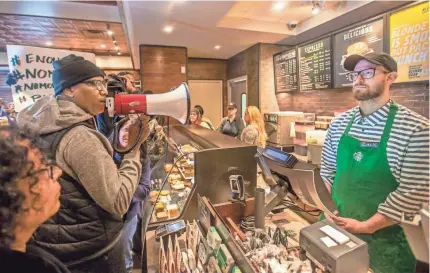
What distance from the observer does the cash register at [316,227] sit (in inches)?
26.4

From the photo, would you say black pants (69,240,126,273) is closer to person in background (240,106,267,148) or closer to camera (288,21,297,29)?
person in background (240,106,267,148)

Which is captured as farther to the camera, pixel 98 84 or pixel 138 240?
pixel 138 240

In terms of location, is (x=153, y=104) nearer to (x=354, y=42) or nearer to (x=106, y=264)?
(x=106, y=264)

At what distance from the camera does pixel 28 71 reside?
7.33 ft

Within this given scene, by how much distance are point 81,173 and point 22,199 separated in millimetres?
301

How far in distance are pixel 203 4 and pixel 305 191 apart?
2528mm

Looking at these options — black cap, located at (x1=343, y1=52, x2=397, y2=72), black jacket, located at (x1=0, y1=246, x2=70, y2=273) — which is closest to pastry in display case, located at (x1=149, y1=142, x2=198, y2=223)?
black jacket, located at (x1=0, y1=246, x2=70, y2=273)

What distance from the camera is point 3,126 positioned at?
61cm

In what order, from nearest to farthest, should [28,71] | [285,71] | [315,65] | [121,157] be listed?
[121,157], [28,71], [315,65], [285,71]

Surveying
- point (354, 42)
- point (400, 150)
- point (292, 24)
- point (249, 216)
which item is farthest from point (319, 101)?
point (400, 150)

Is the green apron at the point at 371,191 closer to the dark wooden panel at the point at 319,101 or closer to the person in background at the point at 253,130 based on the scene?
the person in background at the point at 253,130

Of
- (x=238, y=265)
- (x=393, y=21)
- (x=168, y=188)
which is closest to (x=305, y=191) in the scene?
(x=238, y=265)

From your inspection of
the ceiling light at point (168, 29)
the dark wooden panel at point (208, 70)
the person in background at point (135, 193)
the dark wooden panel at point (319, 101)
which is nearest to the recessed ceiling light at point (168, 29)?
the ceiling light at point (168, 29)

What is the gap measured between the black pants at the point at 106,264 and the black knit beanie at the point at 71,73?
27.4 inches
